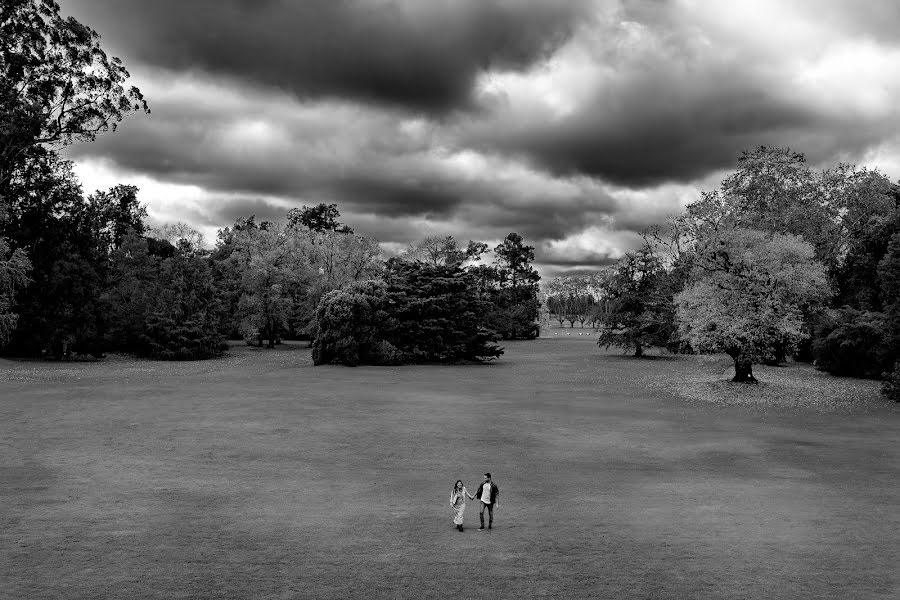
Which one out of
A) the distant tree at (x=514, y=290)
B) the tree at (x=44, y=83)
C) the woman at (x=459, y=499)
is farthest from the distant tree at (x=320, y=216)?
the woman at (x=459, y=499)

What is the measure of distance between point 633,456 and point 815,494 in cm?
615

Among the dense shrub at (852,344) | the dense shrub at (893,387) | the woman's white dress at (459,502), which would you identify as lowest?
the woman's white dress at (459,502)

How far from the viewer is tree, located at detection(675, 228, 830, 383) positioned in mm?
41438

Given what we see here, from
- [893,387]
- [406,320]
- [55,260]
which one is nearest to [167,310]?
[55,260]

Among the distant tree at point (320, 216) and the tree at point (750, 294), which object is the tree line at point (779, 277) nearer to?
the tree at point (750, 294)

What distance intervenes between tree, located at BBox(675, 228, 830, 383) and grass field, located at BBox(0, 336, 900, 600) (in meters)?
6.97

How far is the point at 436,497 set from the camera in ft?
58.1

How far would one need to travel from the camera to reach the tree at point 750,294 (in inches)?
1631

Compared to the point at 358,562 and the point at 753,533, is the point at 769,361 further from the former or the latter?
the point at 358,562

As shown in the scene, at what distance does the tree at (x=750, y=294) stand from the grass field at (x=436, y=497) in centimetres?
697

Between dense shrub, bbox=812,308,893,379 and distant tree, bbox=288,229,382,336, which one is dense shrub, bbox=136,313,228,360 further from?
dense shrub, bbox=812,308,893,379

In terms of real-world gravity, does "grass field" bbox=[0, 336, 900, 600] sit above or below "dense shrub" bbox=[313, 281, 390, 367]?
below

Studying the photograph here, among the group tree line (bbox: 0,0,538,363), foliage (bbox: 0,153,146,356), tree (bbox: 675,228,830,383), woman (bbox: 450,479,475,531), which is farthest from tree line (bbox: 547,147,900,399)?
foliage (bbox: 0,153,146,356)

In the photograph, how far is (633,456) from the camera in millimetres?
22859
